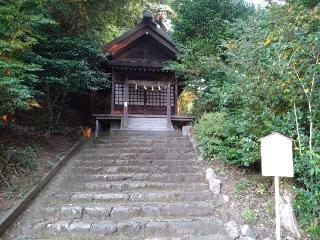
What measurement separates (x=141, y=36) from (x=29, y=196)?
10.3 m

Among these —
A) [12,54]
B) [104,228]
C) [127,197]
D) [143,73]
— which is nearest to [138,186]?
[127,197]

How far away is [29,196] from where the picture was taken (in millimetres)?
6812

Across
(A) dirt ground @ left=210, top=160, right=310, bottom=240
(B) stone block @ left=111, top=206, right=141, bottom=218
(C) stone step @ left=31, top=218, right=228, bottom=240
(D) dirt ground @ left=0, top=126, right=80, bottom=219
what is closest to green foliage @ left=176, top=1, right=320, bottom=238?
(A) dirt ground @ left=210, top=160, right=310, bottom=240

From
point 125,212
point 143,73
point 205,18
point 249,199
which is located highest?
point 205,18

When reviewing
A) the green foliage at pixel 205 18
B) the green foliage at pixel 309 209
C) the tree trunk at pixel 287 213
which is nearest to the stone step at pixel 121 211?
the tree trunk at pixel 287 213

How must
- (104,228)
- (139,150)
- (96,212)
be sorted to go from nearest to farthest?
1. (104,228)
2. (96,212)
3. (139,150)

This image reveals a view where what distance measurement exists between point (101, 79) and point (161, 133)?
3.32 meters

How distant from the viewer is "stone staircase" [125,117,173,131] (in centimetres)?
1437

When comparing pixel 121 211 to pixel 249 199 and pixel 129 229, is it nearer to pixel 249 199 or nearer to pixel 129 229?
pixel 129 229

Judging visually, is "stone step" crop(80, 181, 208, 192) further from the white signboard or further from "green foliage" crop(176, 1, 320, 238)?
the white signboard

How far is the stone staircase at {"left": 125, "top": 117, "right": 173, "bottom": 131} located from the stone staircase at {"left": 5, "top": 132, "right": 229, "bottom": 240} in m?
4.23

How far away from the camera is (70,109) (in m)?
15.0

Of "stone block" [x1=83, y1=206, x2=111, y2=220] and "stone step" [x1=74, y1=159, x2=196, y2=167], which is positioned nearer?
"stone block" [x1=83, y1=206, x2=111, y2=220]

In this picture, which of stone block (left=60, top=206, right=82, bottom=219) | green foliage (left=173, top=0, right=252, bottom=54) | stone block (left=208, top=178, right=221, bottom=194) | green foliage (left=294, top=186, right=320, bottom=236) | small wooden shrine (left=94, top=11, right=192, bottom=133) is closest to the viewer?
green foliage (left=294, top=186, right=320, bottom=236)
